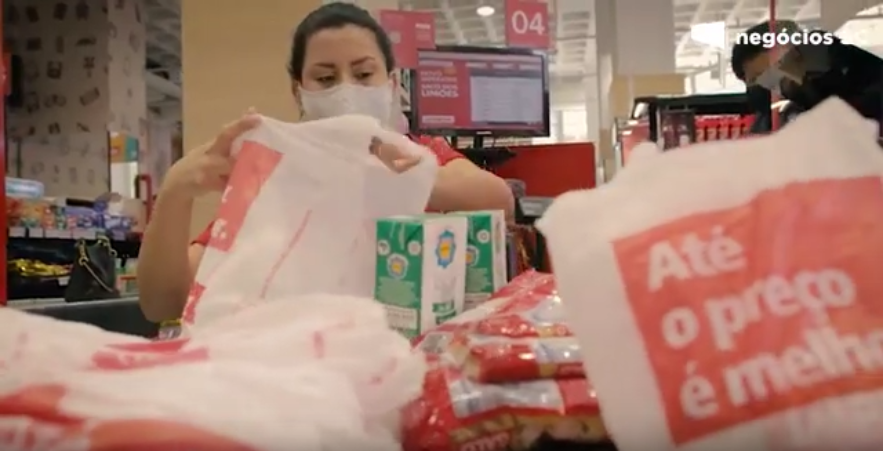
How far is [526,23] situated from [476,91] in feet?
6.01

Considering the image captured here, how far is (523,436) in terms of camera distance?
0.54 meters

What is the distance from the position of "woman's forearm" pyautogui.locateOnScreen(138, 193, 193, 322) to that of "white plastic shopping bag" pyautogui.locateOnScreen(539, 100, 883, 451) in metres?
0.76

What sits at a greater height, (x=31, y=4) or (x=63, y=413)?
(x=31, y=4)

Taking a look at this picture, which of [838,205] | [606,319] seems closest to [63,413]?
[606,319]

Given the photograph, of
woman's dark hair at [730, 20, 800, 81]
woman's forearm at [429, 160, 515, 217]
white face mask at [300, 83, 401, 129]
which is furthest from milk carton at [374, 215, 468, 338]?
woman's dark hair at [730, 20, 800, 81]

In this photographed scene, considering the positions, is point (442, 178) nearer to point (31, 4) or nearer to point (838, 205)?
point (838, 205)

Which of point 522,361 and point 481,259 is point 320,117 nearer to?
point 481,259

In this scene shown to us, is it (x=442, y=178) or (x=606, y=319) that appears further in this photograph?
(x=442, y=178)

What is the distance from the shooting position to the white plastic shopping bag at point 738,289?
0.43m

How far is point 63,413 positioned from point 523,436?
0.26 meters

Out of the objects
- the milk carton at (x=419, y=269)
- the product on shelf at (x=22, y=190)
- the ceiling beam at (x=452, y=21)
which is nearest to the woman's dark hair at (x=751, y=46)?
the milk carton at (x=419, y=269)

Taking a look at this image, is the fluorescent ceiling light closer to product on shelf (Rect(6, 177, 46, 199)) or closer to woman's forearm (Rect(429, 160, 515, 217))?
product on shelf (Rect(6, 177, 46, 199))

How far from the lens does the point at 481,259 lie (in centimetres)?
92

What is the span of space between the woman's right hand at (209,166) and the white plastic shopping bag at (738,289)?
528 millimetres
